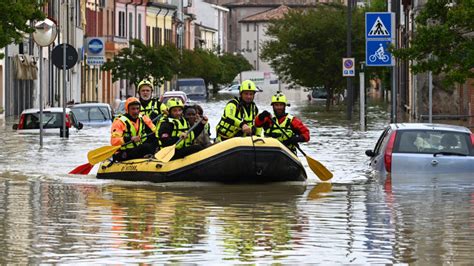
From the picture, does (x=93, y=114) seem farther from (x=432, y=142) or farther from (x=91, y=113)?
(x=432, y=142)

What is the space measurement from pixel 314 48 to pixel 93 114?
91.7 feet

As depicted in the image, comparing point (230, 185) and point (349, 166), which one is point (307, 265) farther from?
point (349, 166)

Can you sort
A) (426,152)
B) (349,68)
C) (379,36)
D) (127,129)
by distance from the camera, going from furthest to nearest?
(349,68)
(379,36)
(127,129)
(426,152)

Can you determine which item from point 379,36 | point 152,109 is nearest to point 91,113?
point 379,36

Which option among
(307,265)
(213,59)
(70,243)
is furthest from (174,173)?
(213,59)

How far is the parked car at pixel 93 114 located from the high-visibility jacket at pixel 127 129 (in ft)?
83.7

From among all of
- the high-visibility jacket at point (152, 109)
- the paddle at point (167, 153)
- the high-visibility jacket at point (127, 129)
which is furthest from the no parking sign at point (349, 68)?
the paddle at point (167, 153)

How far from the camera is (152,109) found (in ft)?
83.3

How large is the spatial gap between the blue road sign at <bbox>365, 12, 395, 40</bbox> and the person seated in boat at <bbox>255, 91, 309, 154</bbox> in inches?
461

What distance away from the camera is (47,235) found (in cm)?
1470

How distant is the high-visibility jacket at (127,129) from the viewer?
76.0 ft

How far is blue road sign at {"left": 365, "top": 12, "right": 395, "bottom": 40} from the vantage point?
3438cm

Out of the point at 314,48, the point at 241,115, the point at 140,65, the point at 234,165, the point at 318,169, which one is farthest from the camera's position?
the point at 140,65

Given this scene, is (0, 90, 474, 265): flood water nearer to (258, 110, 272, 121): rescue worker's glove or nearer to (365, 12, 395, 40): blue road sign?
(258, 110, 272, 121): rescue worker's glove
